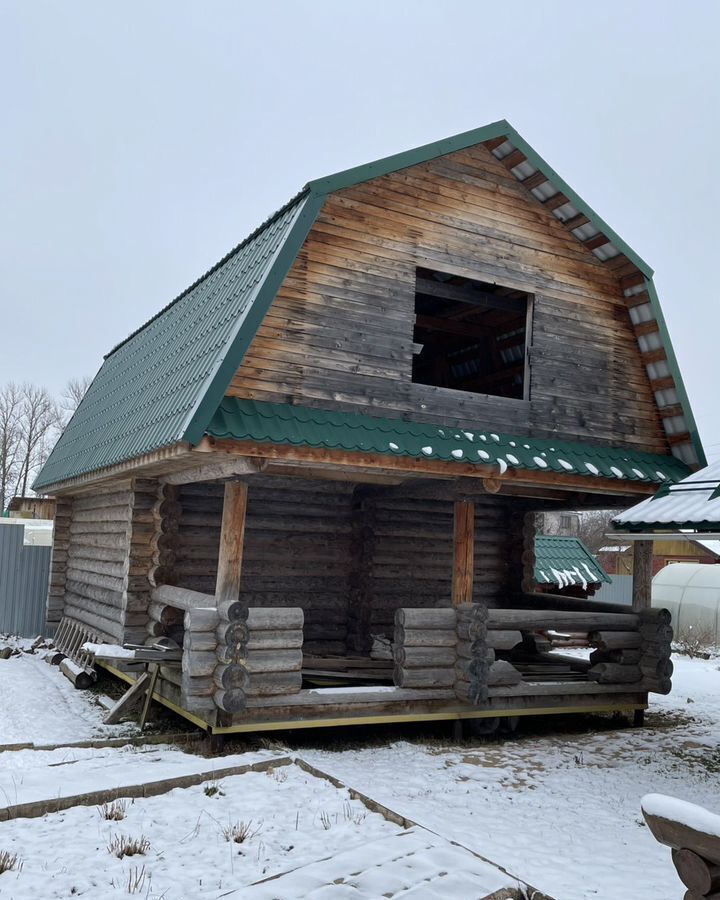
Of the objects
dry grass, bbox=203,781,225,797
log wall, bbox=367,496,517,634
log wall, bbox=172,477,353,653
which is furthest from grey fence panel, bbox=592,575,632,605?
dry grass, bbox=203,781,225,797

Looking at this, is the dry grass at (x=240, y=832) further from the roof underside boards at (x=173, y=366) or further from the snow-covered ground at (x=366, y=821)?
the roof underside boards at (x=173, y=366)

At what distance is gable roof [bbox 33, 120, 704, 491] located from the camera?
8016mm

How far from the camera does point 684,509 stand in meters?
7.27

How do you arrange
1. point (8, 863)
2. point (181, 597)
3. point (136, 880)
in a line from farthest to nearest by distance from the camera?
1. point (181, 597)
2. point (8, 863)
3. point (136, 880)

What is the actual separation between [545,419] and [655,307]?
2274mm

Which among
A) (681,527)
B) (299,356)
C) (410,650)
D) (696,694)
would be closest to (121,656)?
(410,650)

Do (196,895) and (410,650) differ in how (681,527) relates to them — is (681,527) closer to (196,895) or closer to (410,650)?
(410,650)

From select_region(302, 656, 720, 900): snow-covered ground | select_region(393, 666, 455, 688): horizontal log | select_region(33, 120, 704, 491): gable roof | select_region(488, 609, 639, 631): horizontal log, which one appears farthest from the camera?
select_region(488, 609, 639, 631): horizontal log

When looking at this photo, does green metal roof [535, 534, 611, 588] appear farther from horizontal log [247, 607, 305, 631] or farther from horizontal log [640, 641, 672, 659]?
horizontal log [247, 607, 305, 631]

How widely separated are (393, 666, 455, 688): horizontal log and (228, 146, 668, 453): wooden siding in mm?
2900

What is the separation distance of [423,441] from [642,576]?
453cm

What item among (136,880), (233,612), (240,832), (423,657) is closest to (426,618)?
(423,657)

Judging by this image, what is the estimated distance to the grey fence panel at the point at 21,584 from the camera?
16.5 m

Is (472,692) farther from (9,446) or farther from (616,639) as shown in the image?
(9,446)
